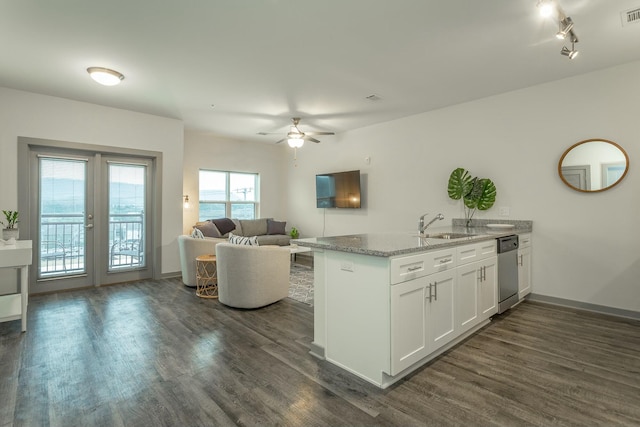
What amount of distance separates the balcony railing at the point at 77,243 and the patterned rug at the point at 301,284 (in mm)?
2645

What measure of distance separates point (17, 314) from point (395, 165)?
5.38m

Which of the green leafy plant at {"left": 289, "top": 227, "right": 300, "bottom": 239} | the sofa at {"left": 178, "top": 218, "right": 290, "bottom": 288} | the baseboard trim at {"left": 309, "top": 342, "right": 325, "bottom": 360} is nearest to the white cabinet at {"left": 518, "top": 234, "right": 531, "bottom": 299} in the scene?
the baseboard trim at {"left": 309, "top": 342, "right": 325, "bottom": 360}

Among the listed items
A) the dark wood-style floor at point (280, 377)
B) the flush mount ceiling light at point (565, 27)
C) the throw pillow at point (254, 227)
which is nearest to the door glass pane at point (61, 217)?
the dark wood-style floor at point (280, 377)

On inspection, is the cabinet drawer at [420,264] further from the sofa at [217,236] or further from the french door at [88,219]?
the french door at [88,219]

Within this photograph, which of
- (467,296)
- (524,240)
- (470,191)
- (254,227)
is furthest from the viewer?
(254,227)

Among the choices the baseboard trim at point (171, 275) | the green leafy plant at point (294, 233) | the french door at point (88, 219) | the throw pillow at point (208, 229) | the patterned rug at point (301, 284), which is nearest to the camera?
the patterned rug at point (301, 284)

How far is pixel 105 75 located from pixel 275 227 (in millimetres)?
4506

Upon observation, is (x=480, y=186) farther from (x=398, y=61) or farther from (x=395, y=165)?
(x=398, y=61)

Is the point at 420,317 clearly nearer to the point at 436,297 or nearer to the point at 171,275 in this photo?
the point at 436,297

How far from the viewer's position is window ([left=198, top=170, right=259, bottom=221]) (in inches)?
273

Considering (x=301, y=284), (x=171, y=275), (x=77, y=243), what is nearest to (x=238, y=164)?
(x=171, y=275)

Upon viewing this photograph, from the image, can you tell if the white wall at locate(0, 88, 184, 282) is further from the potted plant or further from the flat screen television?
the flat screen television

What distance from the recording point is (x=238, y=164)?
289 inches

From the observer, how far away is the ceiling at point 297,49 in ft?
8.13
